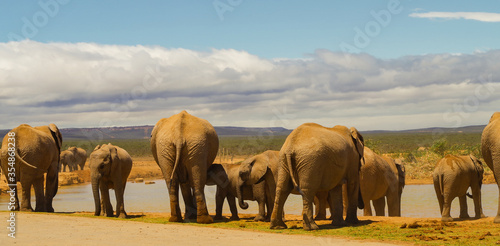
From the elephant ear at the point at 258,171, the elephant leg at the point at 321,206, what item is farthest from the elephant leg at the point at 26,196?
the elephant leg at the point at 321,206

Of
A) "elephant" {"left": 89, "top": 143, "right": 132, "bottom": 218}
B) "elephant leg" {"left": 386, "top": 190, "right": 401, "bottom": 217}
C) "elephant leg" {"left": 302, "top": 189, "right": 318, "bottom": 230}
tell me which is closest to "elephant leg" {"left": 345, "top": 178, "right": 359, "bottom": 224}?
"elephant leg" {"left": 302, "top": 189, "right": 318, "bottom": 230}

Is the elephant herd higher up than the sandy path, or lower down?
higher up

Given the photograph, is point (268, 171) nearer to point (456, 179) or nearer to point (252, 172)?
Answer: point (252, 172)

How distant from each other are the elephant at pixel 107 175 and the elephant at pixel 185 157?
8.84ft

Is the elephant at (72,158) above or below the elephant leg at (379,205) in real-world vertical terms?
above

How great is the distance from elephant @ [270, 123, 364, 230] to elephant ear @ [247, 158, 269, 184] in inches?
88.9

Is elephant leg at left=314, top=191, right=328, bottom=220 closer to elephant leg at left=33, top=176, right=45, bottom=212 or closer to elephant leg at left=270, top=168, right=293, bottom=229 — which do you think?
elephant leg at left=270, top=168, right=293, bottom=229

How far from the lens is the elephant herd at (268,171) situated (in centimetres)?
1404

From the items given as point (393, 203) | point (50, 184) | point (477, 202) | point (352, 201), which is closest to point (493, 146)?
point (477, 202)

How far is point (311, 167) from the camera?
1373 centimetres

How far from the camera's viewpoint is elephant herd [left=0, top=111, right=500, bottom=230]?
14.0m

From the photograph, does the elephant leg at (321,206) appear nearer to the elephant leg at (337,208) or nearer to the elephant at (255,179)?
the elephant at (255,179)

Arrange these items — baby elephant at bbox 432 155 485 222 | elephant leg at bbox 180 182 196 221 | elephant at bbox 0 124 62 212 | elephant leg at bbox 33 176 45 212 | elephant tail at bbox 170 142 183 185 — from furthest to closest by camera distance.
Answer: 1. elephant leg at bbox 33 176 45 212
2. elephant at bbox 0 124 62 212
3. elephant leg at bbox 180 182 196 221
4. baby elephant at bbox 432 155 485 222
5. elephant tail at bbox 170 142 183 185

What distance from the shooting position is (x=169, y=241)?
11398 millimetres
